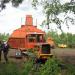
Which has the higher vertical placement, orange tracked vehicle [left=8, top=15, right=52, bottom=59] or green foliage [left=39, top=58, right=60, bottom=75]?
orange tracked vehicle [left=8, top=15, right=52, bottom=59]

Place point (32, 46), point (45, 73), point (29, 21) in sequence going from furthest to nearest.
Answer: point (29, 21) < point (32, 46) < point (45, 73)

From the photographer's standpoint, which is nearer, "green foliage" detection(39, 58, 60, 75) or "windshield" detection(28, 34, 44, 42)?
"green foliage" detection(39, 58, 60, 75)

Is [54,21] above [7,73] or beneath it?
above

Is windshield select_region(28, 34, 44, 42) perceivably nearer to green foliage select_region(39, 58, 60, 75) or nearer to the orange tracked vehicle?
the orange tracked vehicle

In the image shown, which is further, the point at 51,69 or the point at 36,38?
the point at 36,38

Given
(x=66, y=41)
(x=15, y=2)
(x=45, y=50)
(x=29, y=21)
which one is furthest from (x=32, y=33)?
(x=66, y=41)

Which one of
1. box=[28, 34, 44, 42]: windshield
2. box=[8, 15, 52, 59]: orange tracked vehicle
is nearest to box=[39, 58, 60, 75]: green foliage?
box=[8, 15, 52, 59]: orange tracked vehicle

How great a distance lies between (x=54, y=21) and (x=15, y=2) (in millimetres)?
4740

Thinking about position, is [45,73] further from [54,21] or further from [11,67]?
[54,21]

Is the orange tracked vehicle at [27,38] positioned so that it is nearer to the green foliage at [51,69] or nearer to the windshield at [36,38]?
the windshield at [36,38]

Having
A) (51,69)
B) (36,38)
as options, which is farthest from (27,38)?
(51,69)

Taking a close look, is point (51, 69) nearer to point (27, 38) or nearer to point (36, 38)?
point (36, 38)

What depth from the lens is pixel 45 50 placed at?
27.3 m

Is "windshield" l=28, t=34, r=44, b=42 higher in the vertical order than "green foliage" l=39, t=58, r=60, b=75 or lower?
higher
